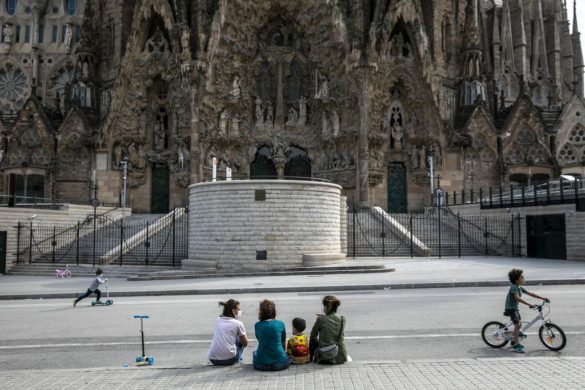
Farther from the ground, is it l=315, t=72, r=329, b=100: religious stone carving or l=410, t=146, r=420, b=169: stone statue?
l=315, t=72, r=329, b=100: religious stone carving

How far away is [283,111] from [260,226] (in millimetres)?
21029

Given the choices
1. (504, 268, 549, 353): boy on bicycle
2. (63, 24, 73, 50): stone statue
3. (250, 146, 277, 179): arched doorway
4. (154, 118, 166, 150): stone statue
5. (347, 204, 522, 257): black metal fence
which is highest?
(63, 24, 73, 50): stone statue

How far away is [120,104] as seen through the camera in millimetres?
37000

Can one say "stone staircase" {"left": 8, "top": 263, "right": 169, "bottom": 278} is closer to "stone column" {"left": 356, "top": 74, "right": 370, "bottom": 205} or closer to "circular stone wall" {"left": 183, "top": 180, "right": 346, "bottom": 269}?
→ "circular stone wall" {"left": 183, "top": 180, "right": 346, "bottom": 269}

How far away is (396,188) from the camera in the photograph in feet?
125

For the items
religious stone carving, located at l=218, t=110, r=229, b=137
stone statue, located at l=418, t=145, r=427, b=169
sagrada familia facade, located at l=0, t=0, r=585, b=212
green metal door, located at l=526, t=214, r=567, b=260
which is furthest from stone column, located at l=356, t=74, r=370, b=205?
green metal door, located at l=526, t=214, r=567, b=260

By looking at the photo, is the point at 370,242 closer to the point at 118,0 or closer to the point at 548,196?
the point at 548,196

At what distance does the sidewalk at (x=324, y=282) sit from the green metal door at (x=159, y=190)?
16860mm

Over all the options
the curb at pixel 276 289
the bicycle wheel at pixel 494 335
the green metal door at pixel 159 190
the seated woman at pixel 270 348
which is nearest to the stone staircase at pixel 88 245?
the curb at pixel 276 289

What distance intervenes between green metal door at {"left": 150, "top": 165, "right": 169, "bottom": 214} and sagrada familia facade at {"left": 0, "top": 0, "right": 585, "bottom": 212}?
8 centimetres

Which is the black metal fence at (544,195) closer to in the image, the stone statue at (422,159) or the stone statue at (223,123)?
the stone statue at (422,159)

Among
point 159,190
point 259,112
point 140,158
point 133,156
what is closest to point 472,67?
point 259,112

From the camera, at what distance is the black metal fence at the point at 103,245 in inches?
918

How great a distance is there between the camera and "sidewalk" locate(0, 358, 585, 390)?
590 cm
